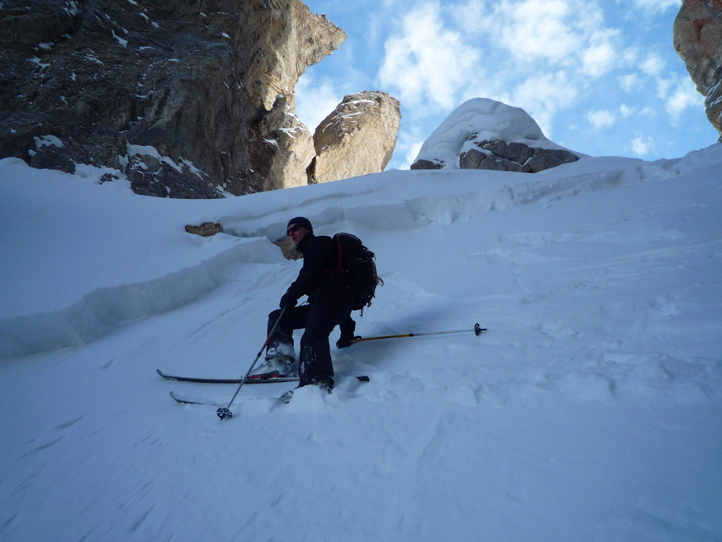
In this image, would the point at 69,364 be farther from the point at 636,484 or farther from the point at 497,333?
the point at 636,484

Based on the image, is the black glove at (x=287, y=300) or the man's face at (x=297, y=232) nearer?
the black glove at (x=287, y=300)

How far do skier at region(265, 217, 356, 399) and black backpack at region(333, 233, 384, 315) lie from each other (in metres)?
0.07

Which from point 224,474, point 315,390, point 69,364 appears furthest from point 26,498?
point 69,364

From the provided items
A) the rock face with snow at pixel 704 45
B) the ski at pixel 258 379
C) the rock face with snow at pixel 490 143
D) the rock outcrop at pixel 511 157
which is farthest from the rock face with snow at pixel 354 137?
the ski at pixel 258 379

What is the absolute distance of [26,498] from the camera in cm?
204

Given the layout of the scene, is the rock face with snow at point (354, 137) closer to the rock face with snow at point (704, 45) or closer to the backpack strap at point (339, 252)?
the rock face with snow at point (704, 45)

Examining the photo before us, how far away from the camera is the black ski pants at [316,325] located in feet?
8.75

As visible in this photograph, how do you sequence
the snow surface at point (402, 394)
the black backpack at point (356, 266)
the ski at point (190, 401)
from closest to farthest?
the snow surface at point (402, 394) → the ski at point (190, 401) → the black backpack at point (356, 266)

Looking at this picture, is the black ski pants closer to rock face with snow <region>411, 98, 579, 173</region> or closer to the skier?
the skier

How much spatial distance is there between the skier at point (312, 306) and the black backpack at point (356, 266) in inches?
2.6

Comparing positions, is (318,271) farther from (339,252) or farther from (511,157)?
(511,157)

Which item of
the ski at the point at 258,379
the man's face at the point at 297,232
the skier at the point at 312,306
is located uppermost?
the man's face at the point at 297,232

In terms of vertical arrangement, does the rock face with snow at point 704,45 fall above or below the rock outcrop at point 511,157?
above

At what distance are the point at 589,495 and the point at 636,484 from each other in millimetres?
167
